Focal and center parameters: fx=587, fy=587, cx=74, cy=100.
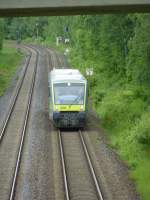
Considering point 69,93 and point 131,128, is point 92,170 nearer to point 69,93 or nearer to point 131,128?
point 131,128

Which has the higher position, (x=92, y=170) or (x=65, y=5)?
(x=65, y=5)

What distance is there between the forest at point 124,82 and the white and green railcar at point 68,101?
6.52 feet

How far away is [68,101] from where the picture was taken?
31969mm

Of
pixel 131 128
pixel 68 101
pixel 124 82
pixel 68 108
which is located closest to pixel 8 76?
pixel 124 82

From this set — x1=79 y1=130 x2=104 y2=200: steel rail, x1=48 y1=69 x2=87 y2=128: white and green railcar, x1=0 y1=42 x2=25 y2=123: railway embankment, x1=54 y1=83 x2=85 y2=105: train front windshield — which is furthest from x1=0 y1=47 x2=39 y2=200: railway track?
x1=79 y1=130 x2=104 y2=200: steel rail

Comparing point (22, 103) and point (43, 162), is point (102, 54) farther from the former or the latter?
point (43, 162)

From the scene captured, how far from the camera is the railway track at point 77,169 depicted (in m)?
20.7

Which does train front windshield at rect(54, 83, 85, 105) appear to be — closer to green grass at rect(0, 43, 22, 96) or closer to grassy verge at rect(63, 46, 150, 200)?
grassy verge at rect(63, 46, 150, 200)

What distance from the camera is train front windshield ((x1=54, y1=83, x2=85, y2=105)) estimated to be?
32031 millimetres

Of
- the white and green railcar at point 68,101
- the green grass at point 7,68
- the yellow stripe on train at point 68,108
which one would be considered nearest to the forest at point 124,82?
the white and green railcar at point 68,101

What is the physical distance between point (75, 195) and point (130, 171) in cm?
393

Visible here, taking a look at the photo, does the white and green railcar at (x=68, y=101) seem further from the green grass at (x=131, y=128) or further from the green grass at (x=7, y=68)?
the green grass at (x=7, y=68)

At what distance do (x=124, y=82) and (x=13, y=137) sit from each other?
53.8 ft

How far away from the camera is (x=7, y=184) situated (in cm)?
2225
